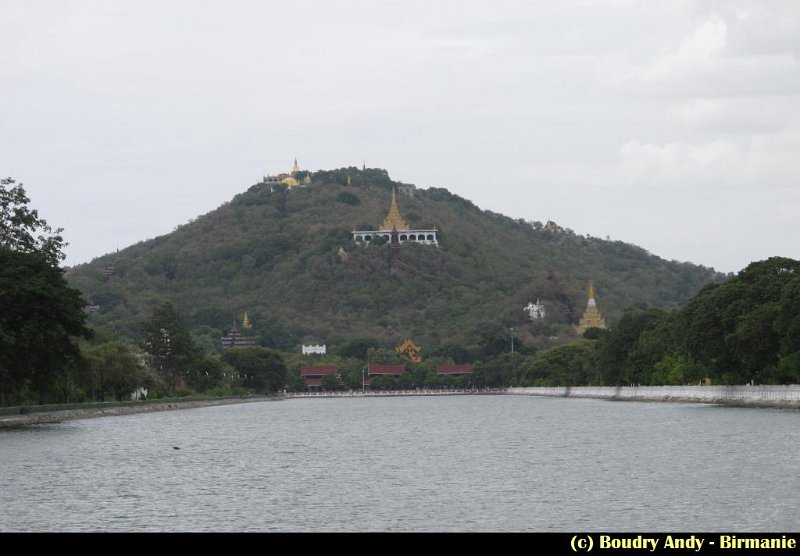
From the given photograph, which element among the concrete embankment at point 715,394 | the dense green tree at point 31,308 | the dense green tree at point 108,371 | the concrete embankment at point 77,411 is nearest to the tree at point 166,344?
the concrete embankment at point 77,411

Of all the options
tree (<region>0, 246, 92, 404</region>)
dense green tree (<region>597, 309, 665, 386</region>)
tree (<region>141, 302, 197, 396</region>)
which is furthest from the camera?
tree (<region>141, 302, 197, 396</region>)

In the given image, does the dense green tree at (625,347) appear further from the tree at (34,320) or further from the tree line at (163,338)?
the tree at (34,320)

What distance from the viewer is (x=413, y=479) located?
5278cm

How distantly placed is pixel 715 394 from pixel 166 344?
78564 millimetres

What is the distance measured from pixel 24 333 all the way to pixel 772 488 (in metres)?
53.9

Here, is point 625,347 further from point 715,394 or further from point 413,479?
point 413,479

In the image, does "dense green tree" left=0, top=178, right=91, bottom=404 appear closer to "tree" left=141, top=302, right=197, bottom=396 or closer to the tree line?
the tree line

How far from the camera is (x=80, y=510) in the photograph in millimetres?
43375

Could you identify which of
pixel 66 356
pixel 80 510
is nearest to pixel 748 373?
pixel 66 356

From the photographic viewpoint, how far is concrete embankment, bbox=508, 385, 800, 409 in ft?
343

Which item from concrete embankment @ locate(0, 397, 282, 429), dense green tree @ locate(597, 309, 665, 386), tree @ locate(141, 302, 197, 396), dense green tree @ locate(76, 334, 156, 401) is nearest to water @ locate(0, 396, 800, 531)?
concrete embankment @ locate(0, 397, 282, 429)

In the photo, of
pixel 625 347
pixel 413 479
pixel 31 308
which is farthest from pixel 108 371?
pixel 413 479

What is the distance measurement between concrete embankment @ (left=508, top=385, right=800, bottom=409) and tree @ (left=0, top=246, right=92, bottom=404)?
4959 centimetres

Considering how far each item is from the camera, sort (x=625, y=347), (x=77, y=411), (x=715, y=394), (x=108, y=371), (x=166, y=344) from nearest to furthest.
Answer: (x=77, y=411) < (x=715, y=394) < (x=108, y=371) < (x=625, y=347) < (x=166, y=344)
